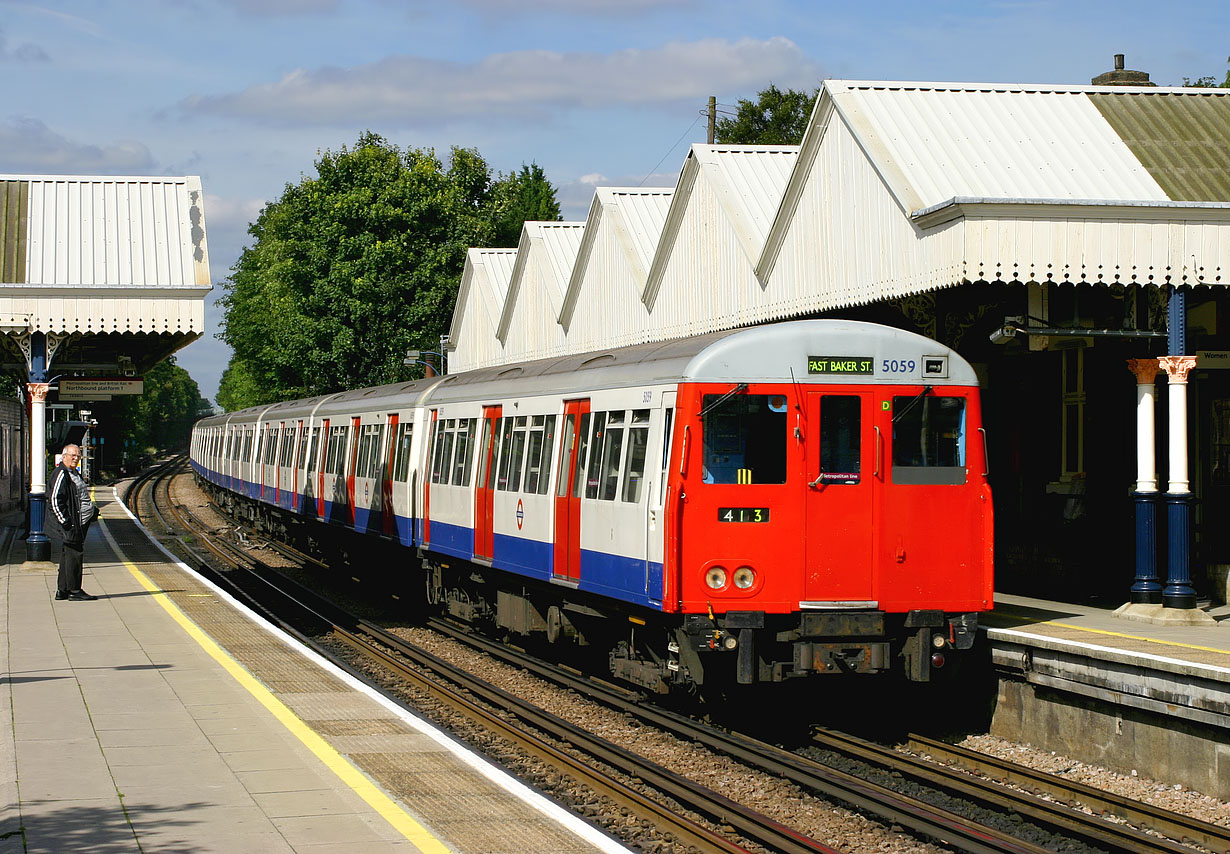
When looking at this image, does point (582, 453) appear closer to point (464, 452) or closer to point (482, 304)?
point (464, 452)

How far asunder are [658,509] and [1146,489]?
583cm

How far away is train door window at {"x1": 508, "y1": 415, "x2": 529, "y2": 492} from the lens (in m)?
14.4

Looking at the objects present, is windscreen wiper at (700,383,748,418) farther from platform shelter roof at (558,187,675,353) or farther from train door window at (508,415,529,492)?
platform shelter roof at (558,187,675,353)

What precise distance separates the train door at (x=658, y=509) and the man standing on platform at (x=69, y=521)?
27.9 feet

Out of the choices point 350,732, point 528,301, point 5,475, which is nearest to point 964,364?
point 350,732

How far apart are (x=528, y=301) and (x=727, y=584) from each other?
2401 cm

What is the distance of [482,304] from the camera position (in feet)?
129

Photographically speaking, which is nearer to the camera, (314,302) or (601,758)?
(601,758)

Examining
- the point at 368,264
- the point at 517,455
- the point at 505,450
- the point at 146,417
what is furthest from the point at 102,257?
the point at 146,417

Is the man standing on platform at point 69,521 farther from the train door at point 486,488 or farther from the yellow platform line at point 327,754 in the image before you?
the train door at point 486,488

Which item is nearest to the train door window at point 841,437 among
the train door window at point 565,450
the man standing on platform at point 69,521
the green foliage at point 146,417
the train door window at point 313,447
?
the train door window at point 565,450

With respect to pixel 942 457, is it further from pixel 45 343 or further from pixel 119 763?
pixel 45 343

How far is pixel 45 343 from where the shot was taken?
21250mm

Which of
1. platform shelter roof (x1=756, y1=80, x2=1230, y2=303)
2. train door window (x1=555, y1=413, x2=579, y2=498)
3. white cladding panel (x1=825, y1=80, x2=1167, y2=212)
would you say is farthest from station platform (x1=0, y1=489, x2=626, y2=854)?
white cladding panel (x1=825, y1=80, x2=1167, y2=212)
